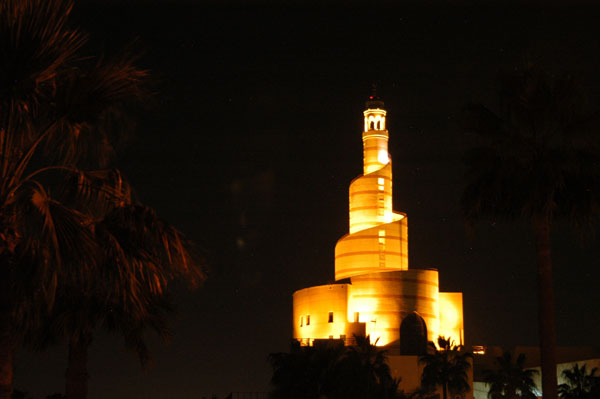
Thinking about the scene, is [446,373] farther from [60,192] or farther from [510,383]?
[60,192]

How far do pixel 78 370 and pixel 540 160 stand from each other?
947 centimetres

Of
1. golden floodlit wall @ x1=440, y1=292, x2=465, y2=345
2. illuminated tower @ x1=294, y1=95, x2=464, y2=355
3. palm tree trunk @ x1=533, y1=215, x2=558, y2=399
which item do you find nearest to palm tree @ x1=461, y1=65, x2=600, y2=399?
palm tree trunk @ x1=533, y1=215, x2=558, y2=399

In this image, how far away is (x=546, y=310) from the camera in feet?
53.4

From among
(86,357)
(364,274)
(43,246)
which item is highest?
(364,274)

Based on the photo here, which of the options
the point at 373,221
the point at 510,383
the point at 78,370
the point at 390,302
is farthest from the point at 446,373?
the point at 78,370

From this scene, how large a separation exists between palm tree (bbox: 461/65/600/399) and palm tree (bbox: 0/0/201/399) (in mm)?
7942

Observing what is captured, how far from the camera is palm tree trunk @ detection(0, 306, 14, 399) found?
1030cm

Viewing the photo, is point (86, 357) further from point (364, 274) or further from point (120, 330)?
point (364, 274)

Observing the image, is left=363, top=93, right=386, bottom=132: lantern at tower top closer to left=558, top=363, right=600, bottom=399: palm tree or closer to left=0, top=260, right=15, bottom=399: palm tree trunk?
left=558, top=363, right=600, bottom=399: palm tree

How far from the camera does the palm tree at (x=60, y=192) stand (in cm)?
1011

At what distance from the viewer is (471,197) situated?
1725 centimetres

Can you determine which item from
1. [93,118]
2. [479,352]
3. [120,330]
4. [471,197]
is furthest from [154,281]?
[479,352]

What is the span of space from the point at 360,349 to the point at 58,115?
61.4 m

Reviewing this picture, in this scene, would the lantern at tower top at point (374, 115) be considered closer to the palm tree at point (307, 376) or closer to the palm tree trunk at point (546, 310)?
the palm tree at point (307, 376)
